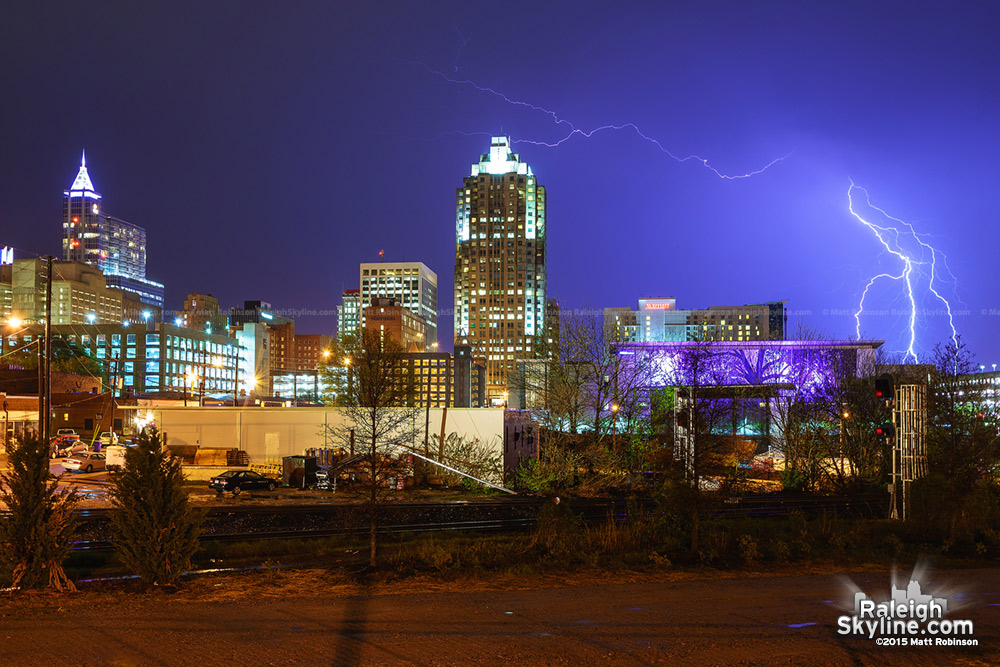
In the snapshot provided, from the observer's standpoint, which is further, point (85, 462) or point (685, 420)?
point (85, 462)

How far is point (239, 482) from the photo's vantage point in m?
29.3

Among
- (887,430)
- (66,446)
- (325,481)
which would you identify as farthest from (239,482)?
(66,446)

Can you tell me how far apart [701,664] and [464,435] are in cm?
2613

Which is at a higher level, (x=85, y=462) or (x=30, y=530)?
(x=30, y=530)

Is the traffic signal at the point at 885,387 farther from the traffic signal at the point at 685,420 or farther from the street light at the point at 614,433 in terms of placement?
the street light at the point at 614,433

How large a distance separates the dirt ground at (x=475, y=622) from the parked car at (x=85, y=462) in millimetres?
30795

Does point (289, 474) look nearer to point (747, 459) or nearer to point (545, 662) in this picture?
point (747, 459)

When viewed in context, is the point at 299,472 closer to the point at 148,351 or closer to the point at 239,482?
the point at 239,482

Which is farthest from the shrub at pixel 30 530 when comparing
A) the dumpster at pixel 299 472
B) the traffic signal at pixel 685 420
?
the dumpster at pixel 299 472

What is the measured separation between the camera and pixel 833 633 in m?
9.13

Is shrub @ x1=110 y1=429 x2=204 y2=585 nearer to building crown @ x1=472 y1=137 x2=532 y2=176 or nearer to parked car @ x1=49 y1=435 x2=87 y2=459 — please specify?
parked car @ x1=49 y1=435 x2=87 y2=459

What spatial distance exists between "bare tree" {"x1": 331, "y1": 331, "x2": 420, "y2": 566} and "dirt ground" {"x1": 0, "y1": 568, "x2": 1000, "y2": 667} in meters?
2.12

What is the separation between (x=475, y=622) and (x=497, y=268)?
181 m

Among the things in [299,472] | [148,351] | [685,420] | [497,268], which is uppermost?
[497,268]
